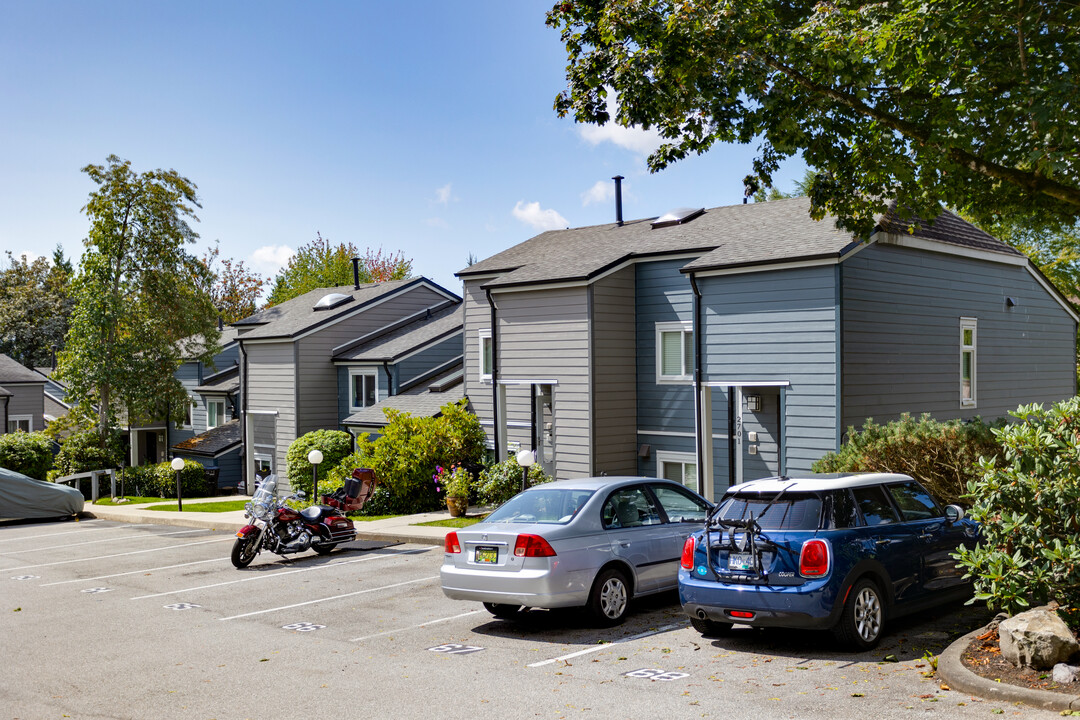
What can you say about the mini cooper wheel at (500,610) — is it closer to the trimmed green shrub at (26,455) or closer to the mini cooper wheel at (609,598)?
the mini cooper wheel at (609,598)

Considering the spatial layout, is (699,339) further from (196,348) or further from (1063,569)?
(196,348)

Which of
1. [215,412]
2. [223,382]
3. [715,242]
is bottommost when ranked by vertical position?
Result: [215,412]

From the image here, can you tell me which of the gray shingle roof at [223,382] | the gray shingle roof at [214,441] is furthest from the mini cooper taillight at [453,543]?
the gray shingle roof at [223,382]

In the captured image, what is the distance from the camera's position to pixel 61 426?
38.7m

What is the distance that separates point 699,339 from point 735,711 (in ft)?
39.9

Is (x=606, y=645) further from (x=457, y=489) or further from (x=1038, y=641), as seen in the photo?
(x=457, y=489)

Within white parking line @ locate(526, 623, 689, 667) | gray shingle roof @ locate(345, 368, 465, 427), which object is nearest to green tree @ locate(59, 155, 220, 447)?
gray shingle roof @ locate(345, 368, 465, 427)

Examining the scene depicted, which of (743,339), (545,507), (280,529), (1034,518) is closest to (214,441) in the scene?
(280,529)

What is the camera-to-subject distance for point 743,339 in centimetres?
1797

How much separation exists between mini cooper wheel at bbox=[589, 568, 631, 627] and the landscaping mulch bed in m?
3.57

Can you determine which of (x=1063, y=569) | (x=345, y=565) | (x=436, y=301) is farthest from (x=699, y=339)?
(x=436, y=301)

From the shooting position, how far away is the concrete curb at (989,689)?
6.54 m

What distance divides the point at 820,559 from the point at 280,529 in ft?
33.4

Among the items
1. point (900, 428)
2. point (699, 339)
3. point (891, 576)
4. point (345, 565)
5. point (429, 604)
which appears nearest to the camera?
point (891, 576)
